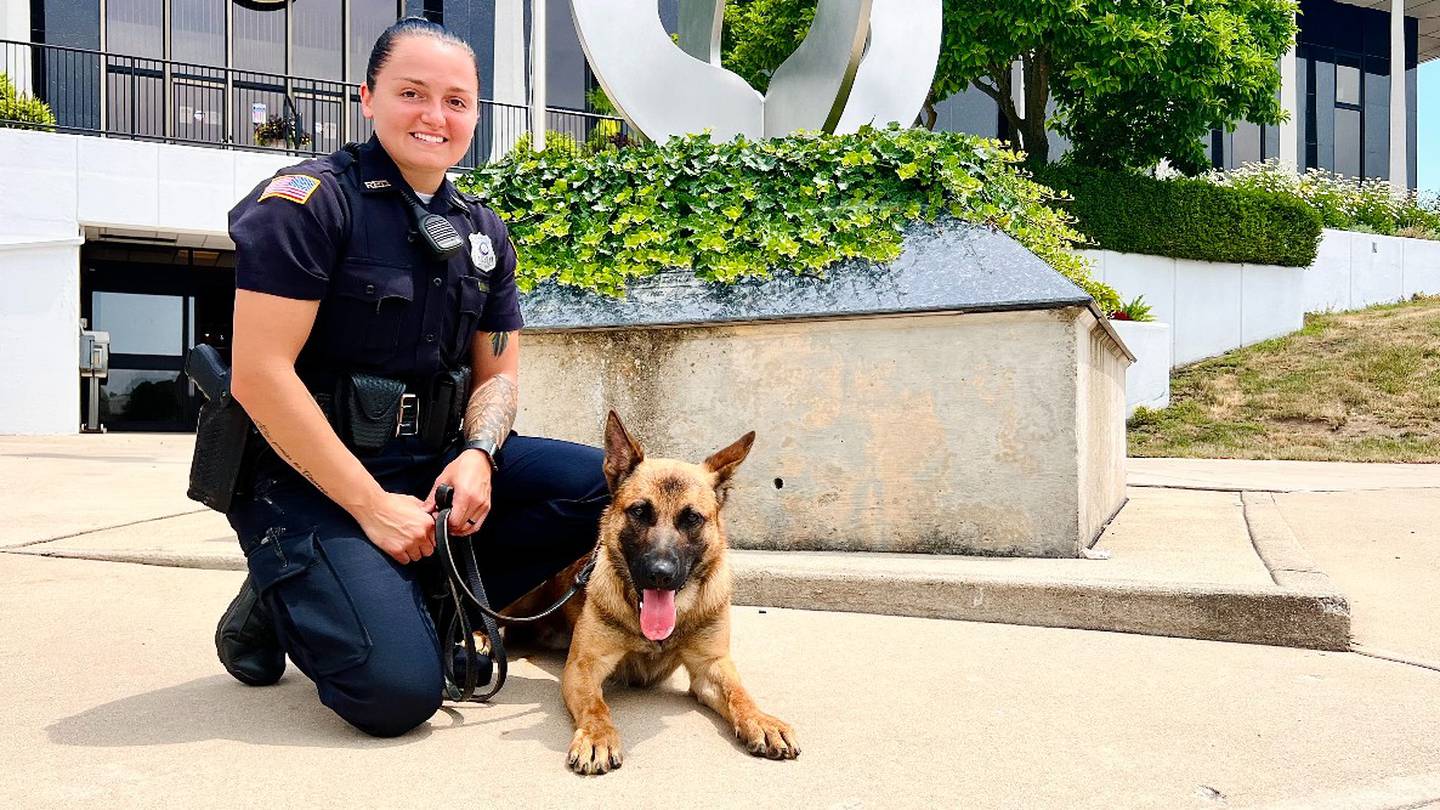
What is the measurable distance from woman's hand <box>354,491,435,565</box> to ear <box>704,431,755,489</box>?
744 millimetres

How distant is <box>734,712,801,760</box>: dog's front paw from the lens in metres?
2.26

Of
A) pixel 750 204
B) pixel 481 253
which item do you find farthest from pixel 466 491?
pixel 750 204

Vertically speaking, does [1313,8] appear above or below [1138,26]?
above

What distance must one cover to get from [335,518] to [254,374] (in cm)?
40

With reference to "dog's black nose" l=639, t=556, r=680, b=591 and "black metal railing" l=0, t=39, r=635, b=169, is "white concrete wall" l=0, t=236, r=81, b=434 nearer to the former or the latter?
"black metal railing" l=0, t=39, r=635, b=169

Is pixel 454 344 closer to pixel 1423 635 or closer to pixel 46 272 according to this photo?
pixel 1423 635

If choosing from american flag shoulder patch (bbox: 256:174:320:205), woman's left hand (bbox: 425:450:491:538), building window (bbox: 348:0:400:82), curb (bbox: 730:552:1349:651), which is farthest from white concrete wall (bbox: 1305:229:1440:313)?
american flag shoulder patch (bbox: 256:174:320:205)

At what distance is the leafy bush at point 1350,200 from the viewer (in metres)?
20.4

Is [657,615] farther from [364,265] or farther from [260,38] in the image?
[260,38]

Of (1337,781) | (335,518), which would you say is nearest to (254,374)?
(335,518)

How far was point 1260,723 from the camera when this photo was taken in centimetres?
253

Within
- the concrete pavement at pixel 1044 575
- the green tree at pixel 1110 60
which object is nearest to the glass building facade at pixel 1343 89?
the green tree at pixel 1110 60

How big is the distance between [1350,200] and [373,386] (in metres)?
24.2

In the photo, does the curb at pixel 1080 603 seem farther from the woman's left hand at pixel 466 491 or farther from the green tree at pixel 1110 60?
the green tree at pixel 1110 60
